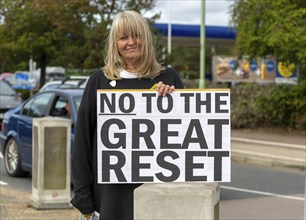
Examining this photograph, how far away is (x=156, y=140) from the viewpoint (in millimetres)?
3512

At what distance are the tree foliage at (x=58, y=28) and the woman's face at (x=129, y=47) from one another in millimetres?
21182

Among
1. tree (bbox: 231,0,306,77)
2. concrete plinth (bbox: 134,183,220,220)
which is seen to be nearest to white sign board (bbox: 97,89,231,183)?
concrete plinth (bbox: 134,183,220,220)

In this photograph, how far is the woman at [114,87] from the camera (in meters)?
3.53

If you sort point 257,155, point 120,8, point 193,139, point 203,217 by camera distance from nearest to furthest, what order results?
point 203,217
point 193,139
point 257,155
point 120,8

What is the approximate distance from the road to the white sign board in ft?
14.9

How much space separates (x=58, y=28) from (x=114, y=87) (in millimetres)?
26274

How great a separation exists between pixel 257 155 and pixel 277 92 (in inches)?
215

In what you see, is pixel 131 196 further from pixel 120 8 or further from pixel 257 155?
pixel 120 8

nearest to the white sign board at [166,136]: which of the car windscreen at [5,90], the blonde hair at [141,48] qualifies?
the blonde hair at [141,48]

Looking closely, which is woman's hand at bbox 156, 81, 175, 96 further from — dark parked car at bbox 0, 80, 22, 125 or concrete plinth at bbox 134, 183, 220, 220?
dark parked car at bbox 0, 80, 22, 125

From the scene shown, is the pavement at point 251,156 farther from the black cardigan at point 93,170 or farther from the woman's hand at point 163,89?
the woman's hand at point 163,89

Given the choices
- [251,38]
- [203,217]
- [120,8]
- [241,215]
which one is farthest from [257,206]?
[120,8]

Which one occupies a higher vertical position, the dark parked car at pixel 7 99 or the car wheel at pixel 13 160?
the dark parked car at pixel 7 99

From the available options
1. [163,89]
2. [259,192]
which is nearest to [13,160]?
[259,192]
